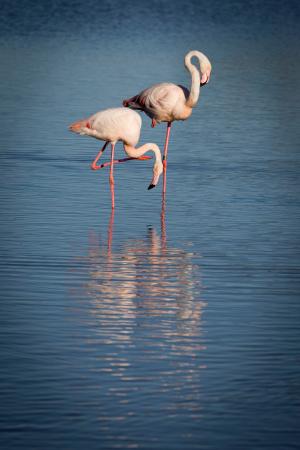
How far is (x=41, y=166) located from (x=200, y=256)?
16.1 feet

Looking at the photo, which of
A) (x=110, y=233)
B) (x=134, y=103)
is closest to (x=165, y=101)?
(x=134, y=103)

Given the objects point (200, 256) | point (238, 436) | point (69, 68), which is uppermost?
point (69, 68)

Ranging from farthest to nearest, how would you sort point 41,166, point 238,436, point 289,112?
point 289,112, point 41,166, point 238,436

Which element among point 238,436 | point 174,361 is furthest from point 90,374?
point 238,436

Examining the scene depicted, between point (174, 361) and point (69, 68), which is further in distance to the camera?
point (69, 68)

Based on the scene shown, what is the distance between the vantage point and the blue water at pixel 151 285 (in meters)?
6.41

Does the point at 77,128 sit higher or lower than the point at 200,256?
higher

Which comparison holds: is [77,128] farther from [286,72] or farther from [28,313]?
[286,72]

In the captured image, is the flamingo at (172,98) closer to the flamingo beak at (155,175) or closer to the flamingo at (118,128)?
the flamingo at (118,128)

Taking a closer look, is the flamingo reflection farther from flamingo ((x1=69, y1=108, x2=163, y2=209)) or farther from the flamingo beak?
flamingo ((x1=69, y1=108, x2=163, y2=209))

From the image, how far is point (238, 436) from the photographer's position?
6.19 meters

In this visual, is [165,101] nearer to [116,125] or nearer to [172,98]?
[172,98]

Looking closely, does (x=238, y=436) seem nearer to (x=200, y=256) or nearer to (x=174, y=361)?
(x=174, y=361)

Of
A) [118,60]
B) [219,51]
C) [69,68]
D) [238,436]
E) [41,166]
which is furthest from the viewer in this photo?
[219,51]
